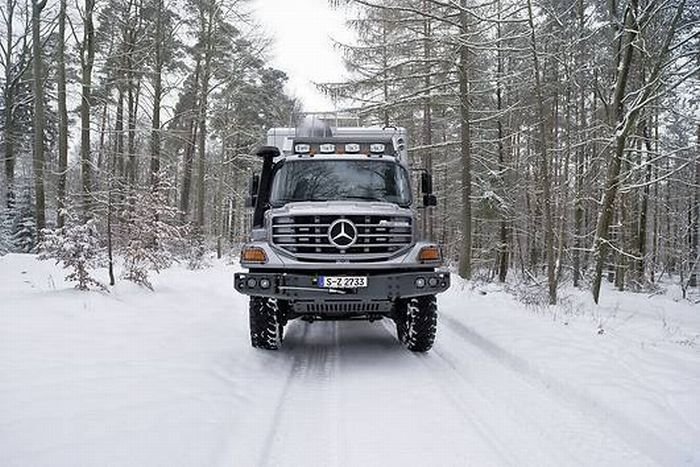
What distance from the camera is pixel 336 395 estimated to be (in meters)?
4.89

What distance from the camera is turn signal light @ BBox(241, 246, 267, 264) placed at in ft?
A: 19.8

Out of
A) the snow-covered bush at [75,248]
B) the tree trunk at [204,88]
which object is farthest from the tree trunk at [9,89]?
the snow-covered bush at [75,248]

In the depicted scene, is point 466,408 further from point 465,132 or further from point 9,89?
point 9,89

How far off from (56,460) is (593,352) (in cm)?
523

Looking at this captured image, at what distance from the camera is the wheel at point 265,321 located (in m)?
6.29

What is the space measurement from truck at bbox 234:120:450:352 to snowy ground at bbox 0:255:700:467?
0.60 m

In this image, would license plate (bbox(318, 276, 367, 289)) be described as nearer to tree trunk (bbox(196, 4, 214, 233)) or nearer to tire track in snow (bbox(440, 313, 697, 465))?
tire track in snow (bbox(440, 313, 697, 465))

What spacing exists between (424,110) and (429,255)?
57.9 ft

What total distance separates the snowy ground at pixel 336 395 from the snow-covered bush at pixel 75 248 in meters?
1.13

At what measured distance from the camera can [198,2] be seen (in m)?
21.9

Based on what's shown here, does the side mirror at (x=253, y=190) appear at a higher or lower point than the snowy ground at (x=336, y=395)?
higher

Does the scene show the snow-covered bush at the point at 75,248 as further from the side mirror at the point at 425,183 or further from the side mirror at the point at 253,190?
the side mirror at the point at 425,183

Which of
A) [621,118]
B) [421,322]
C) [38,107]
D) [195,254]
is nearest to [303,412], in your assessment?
[421,322]

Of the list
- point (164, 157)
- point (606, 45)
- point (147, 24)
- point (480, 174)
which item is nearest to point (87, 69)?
point (147, 24)
